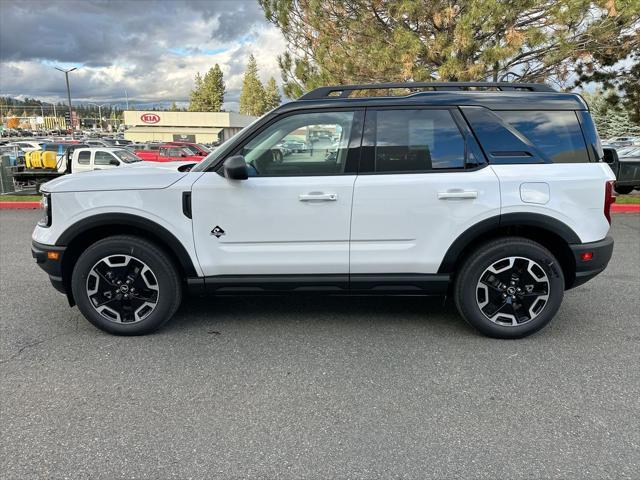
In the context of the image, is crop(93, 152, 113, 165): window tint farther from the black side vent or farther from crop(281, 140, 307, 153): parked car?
crop(281, 140, 307, 153): parked car

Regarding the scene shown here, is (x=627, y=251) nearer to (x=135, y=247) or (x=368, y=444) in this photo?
(x=368, y=444)

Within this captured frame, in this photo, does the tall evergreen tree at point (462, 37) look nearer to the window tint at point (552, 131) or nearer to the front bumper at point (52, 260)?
the window tint at point (552, 131)

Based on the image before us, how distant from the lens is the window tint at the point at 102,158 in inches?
625

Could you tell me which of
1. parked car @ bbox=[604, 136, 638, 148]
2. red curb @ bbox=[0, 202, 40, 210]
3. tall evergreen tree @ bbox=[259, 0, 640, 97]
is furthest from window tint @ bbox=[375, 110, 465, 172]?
parked car @ bbox=[604, 136, 638, 148]

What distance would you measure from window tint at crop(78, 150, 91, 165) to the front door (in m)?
14.3

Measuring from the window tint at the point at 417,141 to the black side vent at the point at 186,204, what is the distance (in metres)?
1.41

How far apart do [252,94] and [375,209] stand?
245 ft

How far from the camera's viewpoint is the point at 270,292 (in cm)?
371

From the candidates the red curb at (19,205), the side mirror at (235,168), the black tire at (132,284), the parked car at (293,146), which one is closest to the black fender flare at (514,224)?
the parked car at (293,146)

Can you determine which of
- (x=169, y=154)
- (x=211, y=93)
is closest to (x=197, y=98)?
(x=211, y=93)

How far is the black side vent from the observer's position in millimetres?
3551

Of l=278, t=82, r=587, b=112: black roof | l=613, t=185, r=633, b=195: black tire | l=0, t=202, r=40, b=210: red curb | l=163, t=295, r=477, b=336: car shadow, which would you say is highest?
l=278, t=82, r=587, b=112: black roof

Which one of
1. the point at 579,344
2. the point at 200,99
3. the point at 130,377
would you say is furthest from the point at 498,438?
the point at 200,99

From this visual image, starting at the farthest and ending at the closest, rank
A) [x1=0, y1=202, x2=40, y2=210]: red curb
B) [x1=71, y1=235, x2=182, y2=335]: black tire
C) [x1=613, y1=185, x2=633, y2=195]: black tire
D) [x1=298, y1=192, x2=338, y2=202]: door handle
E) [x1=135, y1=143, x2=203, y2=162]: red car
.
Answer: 1. [x1=135, y1=143, x2=203, y2=162]: red car
2. [x1=613, y1=185, x2=633, y2=195]: black tire
3. [x1=0, y1=202, x2=40, y2=210]: red curb
4. [x1=71, y1=235, x2=182, y2=335]: black tire
5. [x1=298, y1=192, x2=338, y2=202]: door handle
